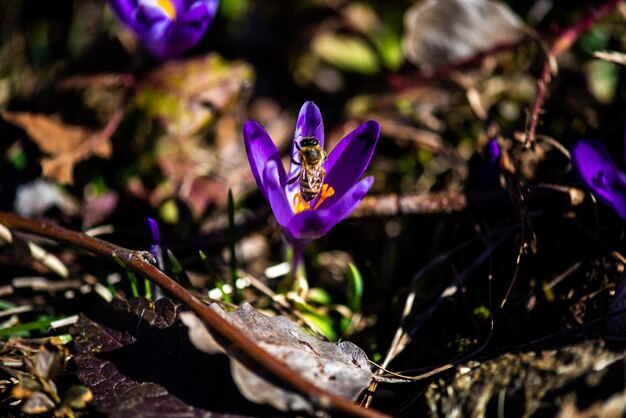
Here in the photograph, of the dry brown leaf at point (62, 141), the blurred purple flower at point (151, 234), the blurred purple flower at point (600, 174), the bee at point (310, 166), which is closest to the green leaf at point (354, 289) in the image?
the bee at point (310, 166)

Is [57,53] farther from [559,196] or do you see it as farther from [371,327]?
[559,196]

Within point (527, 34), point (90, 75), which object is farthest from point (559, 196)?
point (90, 75)

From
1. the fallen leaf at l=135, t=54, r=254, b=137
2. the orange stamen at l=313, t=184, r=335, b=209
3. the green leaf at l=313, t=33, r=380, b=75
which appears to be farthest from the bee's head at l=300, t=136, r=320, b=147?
the green leaf at l=313, t=33, r=380, b=75

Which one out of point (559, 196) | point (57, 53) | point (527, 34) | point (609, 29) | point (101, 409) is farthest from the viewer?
point (57, 53)

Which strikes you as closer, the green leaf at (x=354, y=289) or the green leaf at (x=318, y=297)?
the green leaf at (x=354, y=289)

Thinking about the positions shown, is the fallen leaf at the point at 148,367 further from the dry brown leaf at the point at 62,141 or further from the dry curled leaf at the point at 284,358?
the dry brown leaf at the point at 62,141

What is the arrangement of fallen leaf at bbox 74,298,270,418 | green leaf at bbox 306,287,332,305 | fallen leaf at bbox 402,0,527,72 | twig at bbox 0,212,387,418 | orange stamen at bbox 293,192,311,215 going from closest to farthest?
twig at bbox 0,212,387,418
fallen leaf at bbox 74,298,270,418
orange stamen at bbox 293,192,311,215
green leaf at bbox 306,287,332,305
fallen leaf at bbox 402,0,527,72

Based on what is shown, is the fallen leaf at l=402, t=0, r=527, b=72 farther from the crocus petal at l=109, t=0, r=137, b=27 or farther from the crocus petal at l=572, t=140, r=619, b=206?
the crocus petal at l=109, t=0, r=137, b=27
